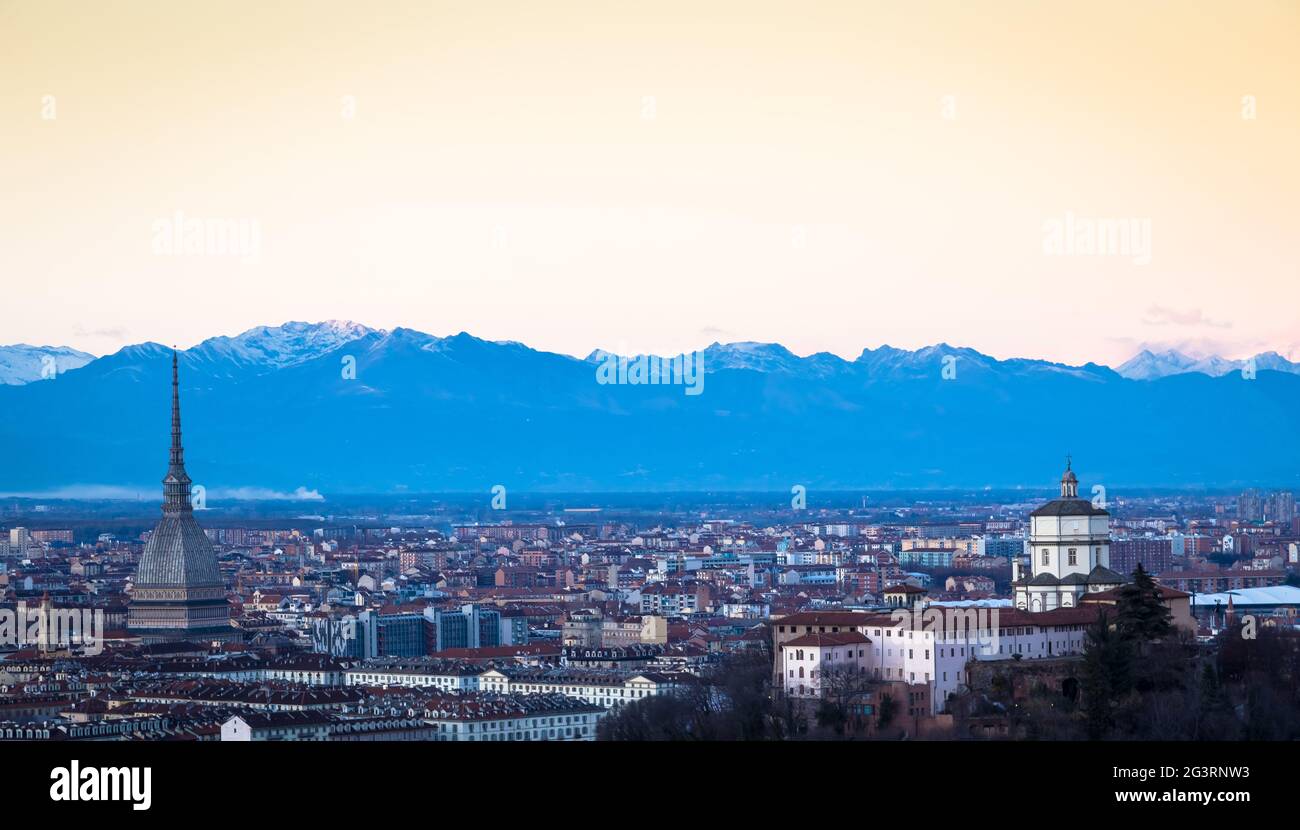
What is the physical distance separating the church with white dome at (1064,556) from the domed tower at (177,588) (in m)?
34.9

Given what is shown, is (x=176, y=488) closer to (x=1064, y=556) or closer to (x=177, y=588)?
(x=177, y=588)

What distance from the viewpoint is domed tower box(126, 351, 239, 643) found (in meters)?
78.2

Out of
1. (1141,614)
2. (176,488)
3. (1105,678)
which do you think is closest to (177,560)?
(176,488)

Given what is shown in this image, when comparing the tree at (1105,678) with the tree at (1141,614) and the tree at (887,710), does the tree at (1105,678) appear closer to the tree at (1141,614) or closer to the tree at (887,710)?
the tree at (1141,614)

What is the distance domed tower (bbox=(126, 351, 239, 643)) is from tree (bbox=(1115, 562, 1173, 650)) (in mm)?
41385

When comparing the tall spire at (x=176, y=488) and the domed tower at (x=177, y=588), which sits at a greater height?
the tall spire at (x=176, y=488)

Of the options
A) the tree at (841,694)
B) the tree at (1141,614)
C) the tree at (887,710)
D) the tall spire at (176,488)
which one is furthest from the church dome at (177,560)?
the tree at (1141,614)

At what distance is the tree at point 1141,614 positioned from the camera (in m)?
37.6

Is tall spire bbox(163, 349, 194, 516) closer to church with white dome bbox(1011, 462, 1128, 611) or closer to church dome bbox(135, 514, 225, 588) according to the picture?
church dome bbox(135, 514, 225, 588)

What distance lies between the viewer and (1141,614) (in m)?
38.0
